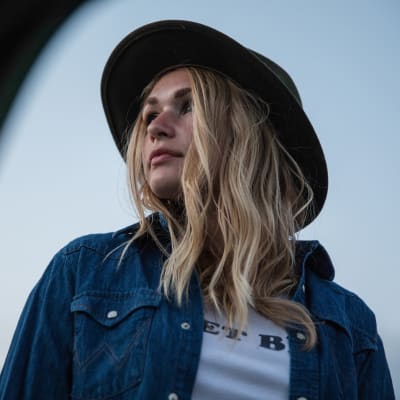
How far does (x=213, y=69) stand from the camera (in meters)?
2.25

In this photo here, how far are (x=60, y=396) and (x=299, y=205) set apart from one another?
1285mm

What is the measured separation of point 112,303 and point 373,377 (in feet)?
3.11

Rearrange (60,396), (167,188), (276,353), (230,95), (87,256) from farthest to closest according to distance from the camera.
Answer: (230,95) < (167,188) < (87,256) < (276,353) < (60,396)

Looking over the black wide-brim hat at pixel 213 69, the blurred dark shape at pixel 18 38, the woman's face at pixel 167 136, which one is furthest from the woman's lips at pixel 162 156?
the blurred dark shape at pixel 18 38

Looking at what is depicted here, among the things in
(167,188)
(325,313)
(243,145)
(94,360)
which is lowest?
(94,360)

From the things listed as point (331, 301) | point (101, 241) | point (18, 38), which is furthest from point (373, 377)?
point (18, 38)

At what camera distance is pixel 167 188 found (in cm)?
196

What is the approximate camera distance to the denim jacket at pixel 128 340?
146 cm

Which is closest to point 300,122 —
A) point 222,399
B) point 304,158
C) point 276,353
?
point 304,158

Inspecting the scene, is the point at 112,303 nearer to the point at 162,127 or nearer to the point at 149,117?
the point at 162,127

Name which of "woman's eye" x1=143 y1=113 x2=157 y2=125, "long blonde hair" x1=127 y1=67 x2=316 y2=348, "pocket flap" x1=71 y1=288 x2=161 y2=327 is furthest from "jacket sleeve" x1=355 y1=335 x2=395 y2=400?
"woman's eye" x1=143 y1=113 x2=157 y2=125

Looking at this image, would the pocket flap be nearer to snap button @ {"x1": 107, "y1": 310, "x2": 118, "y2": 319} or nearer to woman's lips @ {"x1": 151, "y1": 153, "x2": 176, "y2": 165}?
snap button @ {"x1": 107, "y1": 310, "x2": 118, "y2": 319}

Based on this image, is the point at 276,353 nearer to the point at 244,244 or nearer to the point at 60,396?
the point at 244,244

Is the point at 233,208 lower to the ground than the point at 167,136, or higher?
lower
